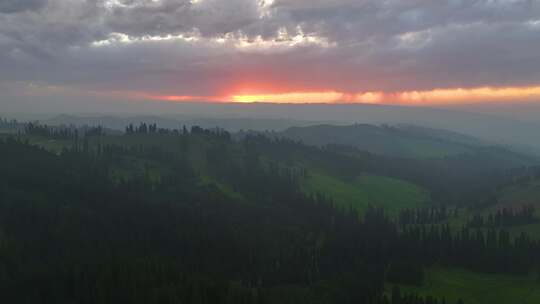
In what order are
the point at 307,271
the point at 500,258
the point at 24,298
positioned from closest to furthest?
the point at 24,298
the point at 307,271
the point at 500,258

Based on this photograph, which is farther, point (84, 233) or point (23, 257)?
point (84, 233)

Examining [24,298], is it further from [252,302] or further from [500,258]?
[500,258]

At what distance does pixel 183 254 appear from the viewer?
A: 7160 inches


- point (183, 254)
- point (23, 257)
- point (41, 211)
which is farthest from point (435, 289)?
point (41, 211)

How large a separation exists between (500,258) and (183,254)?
134 metres

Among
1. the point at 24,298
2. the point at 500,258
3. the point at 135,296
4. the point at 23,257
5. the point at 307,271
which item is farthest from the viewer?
the point at 500,258

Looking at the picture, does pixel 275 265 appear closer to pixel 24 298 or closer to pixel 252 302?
pixel 252 302

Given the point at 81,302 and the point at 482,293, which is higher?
the point at 81,302

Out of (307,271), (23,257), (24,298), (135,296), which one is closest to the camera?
(135,296)

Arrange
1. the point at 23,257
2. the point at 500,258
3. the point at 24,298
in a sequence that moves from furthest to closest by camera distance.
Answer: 1. the point at 500,258
2. the point at 23,257
3. the point at 24,298

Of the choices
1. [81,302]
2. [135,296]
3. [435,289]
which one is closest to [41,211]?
[81,302]

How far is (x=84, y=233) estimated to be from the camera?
184 m

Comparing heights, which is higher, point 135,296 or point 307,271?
point 135,296

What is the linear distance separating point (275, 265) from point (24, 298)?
89.8 m
